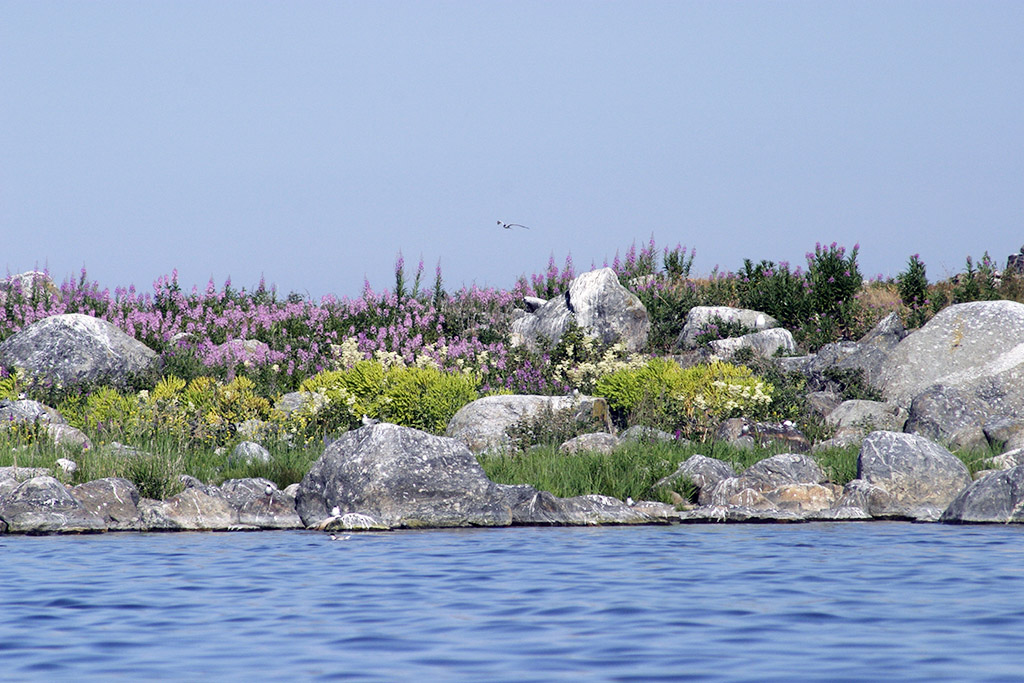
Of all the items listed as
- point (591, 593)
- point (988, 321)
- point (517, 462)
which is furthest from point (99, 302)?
point (591, 593)

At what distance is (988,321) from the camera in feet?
61.8

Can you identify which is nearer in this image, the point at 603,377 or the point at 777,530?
the point at 777,530

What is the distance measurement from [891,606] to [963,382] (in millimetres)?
11909

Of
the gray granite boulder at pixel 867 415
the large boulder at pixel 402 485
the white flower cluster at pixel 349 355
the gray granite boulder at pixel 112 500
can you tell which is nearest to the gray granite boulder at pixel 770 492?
the large boulder at pixel 402 485

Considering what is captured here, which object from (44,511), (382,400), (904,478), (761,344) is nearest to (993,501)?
(904,478)

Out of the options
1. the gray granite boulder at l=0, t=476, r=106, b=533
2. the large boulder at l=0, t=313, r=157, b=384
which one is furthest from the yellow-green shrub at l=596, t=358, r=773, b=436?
the large boulder at l=0, t=313, r=157, b=384

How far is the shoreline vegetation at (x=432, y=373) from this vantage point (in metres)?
13.7

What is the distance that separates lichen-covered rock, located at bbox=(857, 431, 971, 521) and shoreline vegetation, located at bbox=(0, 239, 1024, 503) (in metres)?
0.67

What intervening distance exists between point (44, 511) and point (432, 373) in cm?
701

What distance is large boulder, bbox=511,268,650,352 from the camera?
74.5ft

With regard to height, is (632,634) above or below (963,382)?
below

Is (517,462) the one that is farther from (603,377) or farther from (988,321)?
(988,321)

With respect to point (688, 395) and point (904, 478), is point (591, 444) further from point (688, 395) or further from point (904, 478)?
point (904, 478)

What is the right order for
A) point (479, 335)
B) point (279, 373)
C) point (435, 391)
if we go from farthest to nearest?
point (479, 335) → point (279, 373) → point (435, 391)
